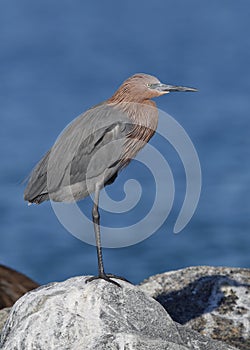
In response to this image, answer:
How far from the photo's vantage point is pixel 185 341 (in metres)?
7.39

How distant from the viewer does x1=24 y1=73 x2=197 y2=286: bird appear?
26.3 ft

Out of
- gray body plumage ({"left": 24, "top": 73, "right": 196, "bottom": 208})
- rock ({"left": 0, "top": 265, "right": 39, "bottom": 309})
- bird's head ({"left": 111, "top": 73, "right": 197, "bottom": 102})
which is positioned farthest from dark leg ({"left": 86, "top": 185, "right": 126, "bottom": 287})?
rock ({"left": 0, "top": 265, "right": 39, "bottom": 309})

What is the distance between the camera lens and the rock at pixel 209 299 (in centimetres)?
986

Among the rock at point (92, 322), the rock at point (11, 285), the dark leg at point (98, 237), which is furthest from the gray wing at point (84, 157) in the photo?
the rock at point (11, 285)

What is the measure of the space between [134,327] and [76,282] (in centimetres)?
65

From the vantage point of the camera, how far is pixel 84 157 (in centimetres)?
811

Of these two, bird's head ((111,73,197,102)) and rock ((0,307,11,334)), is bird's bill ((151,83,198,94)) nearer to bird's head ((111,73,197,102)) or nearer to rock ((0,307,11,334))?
bird's head ((111,73,197,102))

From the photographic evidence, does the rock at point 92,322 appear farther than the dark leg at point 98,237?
No

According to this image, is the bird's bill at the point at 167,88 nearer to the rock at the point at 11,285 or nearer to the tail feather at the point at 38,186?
the tail feather at the point at 38,186

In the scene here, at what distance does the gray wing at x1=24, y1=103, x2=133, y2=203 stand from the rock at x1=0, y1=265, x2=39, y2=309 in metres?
3.43

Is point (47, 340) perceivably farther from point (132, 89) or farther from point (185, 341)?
point (132, 89)

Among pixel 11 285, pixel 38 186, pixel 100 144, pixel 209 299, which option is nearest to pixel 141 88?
pixel 100 144

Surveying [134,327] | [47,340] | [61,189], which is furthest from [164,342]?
[61,189]

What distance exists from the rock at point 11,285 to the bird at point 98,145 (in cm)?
344
